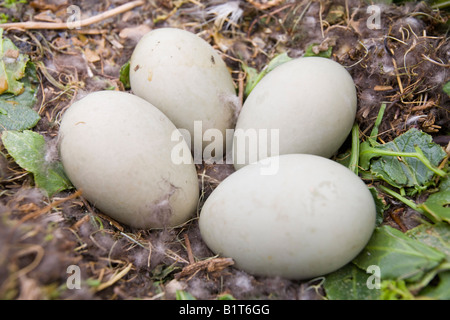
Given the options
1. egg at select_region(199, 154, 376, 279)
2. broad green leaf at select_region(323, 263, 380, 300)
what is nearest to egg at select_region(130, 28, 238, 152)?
egg at select_region(199, 154, 376, 279)

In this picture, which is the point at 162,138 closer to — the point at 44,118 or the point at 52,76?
the point at 44,118

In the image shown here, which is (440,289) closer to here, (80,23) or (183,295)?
(183,295)

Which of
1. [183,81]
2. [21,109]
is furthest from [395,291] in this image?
[21,109]

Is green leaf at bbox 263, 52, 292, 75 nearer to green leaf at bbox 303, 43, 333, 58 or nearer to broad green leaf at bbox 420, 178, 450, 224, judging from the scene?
green leaf at bbox 303, 43, 333, 58

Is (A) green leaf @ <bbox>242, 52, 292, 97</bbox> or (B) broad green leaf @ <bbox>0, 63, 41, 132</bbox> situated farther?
(A) green leaf @ <bbox>242, 52, 292, 97</bbox>

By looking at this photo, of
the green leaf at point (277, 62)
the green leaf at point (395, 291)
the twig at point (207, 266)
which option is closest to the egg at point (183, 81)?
the green leaf at point (277, 62)
